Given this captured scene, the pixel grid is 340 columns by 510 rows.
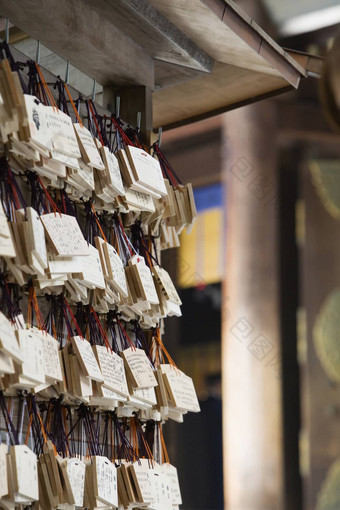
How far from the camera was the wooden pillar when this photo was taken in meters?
6.26

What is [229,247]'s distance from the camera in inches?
260

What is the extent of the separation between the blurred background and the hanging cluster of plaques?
370cm

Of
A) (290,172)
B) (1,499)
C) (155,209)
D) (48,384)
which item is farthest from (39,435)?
(290,172)

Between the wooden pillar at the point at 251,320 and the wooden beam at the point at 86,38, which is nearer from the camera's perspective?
the wooden beam at the point at 86,38

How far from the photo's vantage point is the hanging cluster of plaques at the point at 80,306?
203 cm

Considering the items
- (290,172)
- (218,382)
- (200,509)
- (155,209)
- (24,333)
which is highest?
(290,172)

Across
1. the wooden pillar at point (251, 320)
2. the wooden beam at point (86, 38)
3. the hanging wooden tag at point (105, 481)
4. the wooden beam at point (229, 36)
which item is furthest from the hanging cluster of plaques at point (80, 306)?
the wooden pillar at point (251, 320)

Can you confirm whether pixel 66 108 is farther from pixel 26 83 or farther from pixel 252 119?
pixel 252 119

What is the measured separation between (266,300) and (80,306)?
415 centimetres

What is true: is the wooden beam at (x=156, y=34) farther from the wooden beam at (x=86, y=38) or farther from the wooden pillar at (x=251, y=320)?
the wooden pillar at (x=251, y=320)

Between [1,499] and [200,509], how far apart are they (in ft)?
16.6

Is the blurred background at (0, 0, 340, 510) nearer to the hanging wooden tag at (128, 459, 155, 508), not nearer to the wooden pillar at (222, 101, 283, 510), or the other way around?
the wooden pillar at (222, 101, 283, 510)

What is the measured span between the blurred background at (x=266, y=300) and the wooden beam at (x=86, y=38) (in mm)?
3671

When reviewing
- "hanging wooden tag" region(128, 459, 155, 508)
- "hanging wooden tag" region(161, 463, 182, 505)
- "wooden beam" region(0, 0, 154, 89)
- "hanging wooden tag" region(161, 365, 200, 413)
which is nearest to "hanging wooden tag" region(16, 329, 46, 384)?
"hanging wooden tag" region(128, 459, 155, 508)
